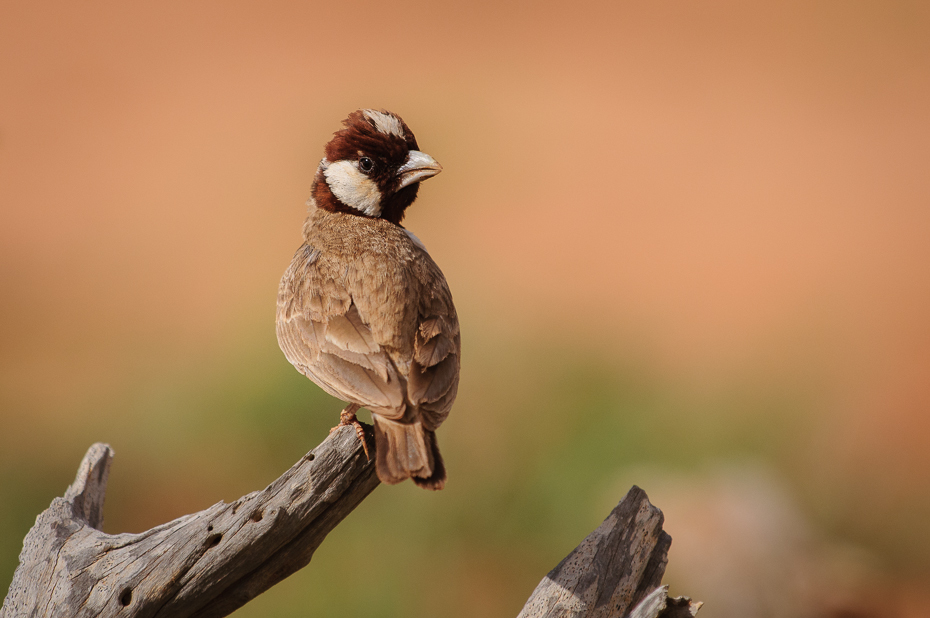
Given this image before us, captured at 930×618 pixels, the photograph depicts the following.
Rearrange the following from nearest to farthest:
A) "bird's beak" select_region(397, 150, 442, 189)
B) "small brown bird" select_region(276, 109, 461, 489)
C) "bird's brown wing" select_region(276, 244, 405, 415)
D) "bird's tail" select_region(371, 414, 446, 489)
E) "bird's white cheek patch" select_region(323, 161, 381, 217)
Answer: "bird's tail" select_region(371, 414, 446, 489), "small brown bird" select_region(276, 109, 461, 489), "bird's brown wing" select_region(276, 244, 405, 415), "bird's beak" select_region(397, 150, 442, 189), "bird's white cheek patch" select_region(323, 161, 381, 217)

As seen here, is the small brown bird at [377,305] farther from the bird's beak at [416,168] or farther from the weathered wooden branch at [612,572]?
the weathered wooden branch at [612,572]

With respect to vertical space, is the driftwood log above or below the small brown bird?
below

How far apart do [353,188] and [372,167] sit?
159mm

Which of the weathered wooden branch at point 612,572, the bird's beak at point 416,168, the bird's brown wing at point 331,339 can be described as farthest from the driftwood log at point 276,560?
the bird's beak at point 416,168

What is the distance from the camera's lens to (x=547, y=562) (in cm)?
636

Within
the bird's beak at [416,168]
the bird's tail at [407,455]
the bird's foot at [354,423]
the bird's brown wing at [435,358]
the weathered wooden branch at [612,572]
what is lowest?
the weathered wooden branch at [612,572]

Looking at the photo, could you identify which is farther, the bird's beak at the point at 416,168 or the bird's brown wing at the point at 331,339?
the bird's beak at the point at 416,168

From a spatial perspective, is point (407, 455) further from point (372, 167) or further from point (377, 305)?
point (372, 167)

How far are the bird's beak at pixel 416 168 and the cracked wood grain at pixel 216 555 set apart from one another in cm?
144

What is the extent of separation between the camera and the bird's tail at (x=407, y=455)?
2.75m

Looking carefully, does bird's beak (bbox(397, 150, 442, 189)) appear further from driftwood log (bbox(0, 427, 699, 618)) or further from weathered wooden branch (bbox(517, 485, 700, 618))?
weathered wooden branch (bbox(517, 485, 700, 618))

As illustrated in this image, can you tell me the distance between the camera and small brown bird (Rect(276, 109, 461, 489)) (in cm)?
293

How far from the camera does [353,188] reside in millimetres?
4148

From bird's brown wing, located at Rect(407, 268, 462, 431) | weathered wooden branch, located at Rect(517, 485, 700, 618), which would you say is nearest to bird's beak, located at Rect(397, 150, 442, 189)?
bird's brown wing, located at Rect(407, 268, 462, 431)
